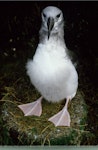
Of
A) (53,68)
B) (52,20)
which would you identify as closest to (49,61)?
(53,68)

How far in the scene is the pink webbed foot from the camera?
5.58ft

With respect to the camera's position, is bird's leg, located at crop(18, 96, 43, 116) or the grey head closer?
the grey head

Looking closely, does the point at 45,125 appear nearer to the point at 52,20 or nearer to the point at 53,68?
the point at 53,68

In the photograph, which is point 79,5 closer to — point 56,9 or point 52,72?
point 56,9

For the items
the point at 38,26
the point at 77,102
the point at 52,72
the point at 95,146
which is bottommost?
the point at 95,146

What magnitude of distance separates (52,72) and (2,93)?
20cm

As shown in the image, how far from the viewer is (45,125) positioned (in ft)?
5.61

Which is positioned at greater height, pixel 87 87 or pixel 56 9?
pixel 56 9

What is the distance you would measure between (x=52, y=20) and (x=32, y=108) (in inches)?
12.7

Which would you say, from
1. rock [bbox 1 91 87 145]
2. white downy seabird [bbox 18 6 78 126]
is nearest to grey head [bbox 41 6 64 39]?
white downy seabird [bbox 18 6 78 126]

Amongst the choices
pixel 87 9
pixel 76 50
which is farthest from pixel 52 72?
pixel 87 9

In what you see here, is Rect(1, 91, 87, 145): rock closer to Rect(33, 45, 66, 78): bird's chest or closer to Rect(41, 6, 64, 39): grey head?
Rect(33, 45, 66, 78): bird's chest

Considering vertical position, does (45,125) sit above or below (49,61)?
below

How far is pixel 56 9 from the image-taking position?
166 centimetres
